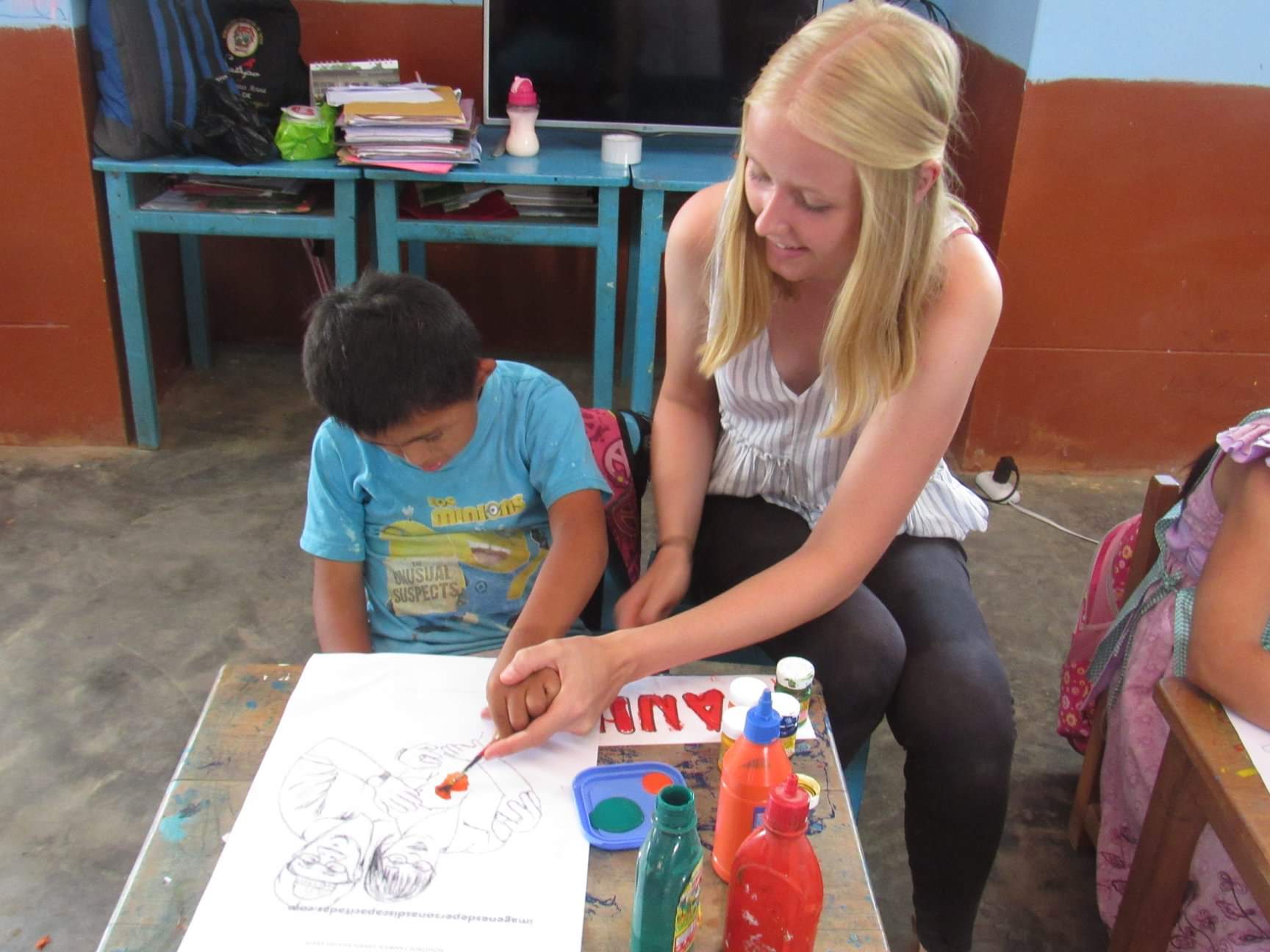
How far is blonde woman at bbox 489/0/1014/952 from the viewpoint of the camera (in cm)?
117

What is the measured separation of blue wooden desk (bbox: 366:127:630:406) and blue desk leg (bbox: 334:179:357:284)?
55 millimetres

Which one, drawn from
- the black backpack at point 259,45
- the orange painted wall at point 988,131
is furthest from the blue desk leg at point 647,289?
the black backpack at point 259,45

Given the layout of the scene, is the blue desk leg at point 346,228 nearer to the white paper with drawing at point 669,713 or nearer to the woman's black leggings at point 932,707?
the woman's black leggings at point 932,707

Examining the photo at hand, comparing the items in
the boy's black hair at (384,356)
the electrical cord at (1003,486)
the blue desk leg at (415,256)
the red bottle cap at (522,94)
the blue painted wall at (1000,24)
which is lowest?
the electrical cord at (1003,486)

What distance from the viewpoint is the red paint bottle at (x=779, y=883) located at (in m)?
0.78

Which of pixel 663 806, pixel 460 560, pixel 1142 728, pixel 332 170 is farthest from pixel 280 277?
pixel 663 806

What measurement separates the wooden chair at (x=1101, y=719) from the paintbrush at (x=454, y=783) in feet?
3.22

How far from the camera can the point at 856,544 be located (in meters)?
1.32

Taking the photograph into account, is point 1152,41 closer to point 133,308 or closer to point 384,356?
point 384,356

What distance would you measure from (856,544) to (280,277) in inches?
106

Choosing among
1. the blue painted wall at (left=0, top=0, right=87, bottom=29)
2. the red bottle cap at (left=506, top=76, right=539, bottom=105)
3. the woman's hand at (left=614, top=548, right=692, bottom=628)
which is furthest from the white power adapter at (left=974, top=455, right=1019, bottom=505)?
the blue painted wall at (left=0, top=0, right=87, bottom=29)

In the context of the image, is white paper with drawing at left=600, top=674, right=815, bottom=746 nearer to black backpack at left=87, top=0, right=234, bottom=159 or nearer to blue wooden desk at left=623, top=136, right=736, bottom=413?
blue wooden desk at left=623, top=136, right=736, bottom=413

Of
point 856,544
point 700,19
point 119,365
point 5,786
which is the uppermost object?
point 700,19

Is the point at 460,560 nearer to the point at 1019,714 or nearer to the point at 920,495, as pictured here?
the point at 920,495
